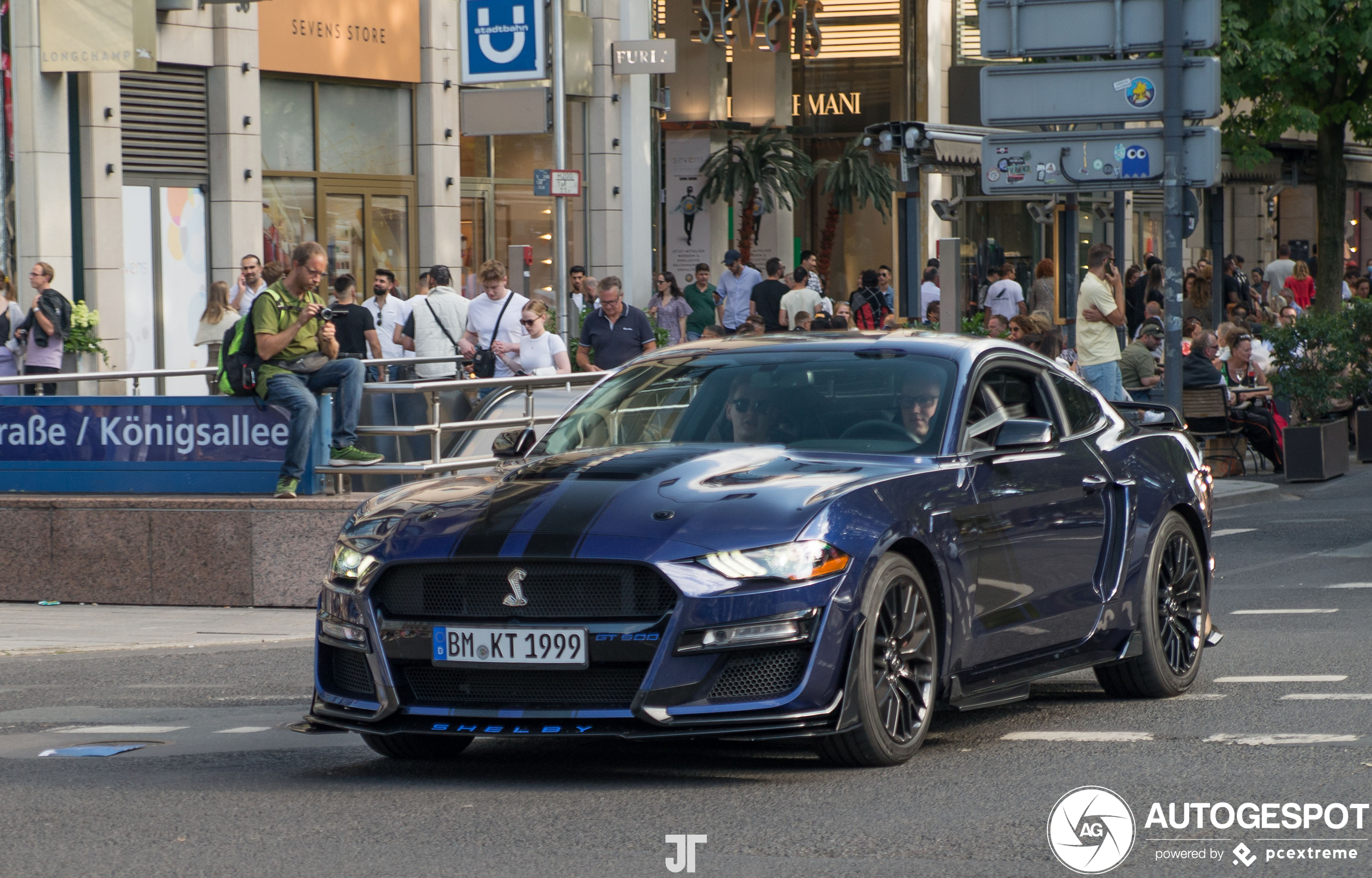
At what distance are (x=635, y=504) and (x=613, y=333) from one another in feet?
36.2

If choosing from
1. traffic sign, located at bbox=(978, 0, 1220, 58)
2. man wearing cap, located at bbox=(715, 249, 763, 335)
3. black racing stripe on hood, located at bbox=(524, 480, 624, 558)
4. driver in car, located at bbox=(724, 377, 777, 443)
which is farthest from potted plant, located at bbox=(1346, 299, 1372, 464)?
black racing stripe on hood, located at bbox=(524, 480, 624, 558)

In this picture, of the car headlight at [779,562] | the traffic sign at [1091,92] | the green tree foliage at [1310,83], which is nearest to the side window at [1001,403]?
the car headlight at [779,562]

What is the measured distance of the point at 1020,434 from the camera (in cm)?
728

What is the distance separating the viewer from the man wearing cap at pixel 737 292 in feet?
95.3

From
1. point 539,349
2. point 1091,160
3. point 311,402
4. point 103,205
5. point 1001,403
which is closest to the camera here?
point 1001,403

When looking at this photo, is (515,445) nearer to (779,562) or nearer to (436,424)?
(779,562)

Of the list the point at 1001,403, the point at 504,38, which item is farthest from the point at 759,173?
the point at 1001,403

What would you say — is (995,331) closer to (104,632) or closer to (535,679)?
(104,632)

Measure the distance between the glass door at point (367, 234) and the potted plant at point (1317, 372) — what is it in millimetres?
11284

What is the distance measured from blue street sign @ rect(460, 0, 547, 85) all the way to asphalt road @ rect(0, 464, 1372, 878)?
42.0ft

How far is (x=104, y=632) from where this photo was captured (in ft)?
38.3

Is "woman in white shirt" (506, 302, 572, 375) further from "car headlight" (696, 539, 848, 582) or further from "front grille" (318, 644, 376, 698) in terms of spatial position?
"car headlight" (696, 539, 848, 582)

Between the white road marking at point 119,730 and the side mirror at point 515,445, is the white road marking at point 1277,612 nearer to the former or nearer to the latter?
the side mirror at point 515,445

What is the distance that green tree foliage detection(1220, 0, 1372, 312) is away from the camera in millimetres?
31766
